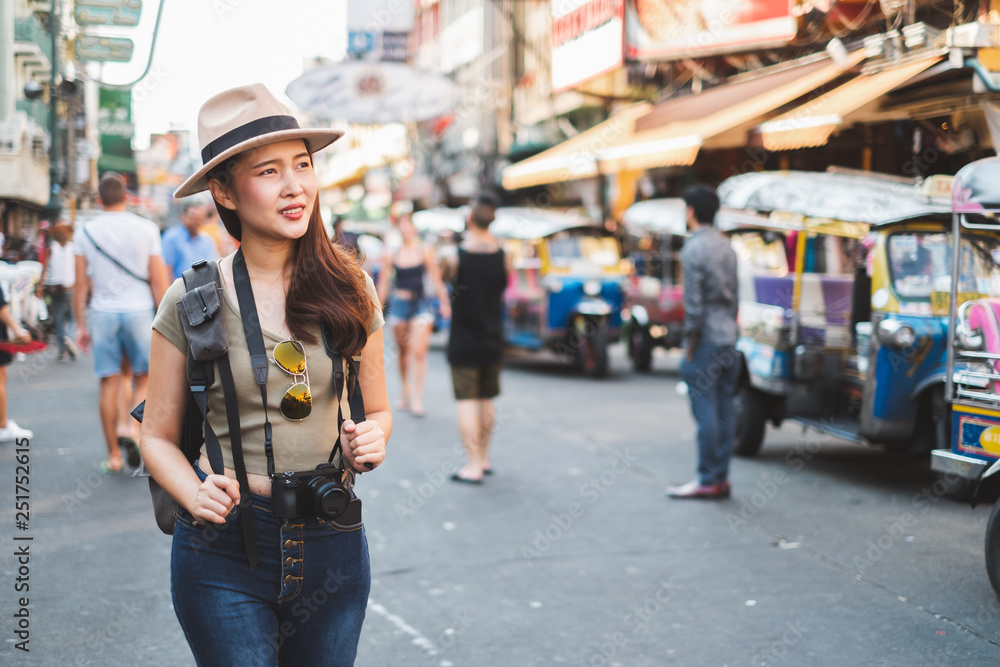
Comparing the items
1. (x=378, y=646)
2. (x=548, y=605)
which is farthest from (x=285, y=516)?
(x=548, y=605)

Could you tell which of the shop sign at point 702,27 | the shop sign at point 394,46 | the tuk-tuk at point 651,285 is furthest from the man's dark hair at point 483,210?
the shop sign at point 702,27

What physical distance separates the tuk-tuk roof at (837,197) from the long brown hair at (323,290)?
5178 millimetres

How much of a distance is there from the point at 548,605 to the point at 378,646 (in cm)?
88

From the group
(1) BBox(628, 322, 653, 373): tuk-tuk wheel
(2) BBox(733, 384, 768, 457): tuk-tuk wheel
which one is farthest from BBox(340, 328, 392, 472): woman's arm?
(1) BBox(628, 322, 653, 373): tuk-tuk wheel

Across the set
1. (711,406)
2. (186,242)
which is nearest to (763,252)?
(711,406)

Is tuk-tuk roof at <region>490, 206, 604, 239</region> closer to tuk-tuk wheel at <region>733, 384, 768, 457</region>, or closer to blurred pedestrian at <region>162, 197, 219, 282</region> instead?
blurred pedestrian at <region>162, 197, 219, 282</region>

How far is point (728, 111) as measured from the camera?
13711 millimetres

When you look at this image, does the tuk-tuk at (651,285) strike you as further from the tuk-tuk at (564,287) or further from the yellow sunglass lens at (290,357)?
the yellow sunglass lens at (290,357)

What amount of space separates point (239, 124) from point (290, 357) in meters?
0.50

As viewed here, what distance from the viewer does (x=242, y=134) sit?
2.05 metres

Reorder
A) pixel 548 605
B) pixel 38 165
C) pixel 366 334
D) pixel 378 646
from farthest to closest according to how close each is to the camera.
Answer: pixel 38 165 → pixel 548 605 → pixel 378 646 → pixel 366 334

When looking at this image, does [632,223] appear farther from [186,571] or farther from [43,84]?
[186,571]

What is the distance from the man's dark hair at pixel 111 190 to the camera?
6816 millimetres

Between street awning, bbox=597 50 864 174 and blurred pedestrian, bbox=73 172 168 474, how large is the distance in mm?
7922
